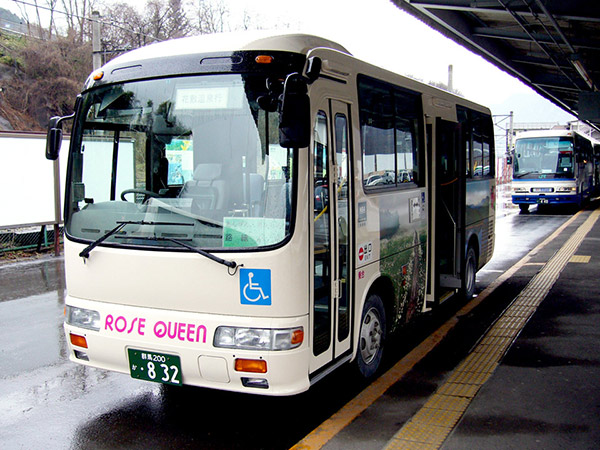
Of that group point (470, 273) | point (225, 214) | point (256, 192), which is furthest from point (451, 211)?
point (225, 214)

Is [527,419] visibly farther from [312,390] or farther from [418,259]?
[418,259]

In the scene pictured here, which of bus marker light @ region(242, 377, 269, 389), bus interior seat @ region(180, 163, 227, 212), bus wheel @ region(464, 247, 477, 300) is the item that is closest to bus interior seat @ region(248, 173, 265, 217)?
bus interior seat @ region(180, 163, 227, 212)

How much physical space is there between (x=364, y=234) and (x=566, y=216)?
70.8ft

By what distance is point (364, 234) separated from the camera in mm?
4902

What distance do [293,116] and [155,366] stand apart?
1937mm

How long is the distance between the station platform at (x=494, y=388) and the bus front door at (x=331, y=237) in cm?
60

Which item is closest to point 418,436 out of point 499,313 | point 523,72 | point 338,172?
point 338,172

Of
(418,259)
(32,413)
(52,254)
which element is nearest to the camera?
(32,413)

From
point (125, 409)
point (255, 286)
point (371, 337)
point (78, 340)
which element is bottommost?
point (125, 409)

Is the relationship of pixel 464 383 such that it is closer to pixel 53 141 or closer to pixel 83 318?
pixel 83 318

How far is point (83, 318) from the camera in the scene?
172 inches

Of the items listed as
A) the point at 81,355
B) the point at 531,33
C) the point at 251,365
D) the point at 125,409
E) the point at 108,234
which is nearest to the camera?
the point at 251,365

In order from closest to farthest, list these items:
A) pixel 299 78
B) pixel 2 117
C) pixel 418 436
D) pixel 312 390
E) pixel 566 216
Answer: pixel 299 78, pixel 418 436, pixel 312 390, pixel 566 216, pixel 2 117

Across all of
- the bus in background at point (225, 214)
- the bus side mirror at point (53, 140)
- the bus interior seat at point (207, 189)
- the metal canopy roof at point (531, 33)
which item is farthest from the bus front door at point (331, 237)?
the metal canopy roof at point (531, 33)
